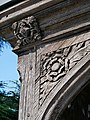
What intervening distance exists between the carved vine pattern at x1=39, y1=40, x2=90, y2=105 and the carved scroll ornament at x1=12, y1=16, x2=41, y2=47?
23 cm

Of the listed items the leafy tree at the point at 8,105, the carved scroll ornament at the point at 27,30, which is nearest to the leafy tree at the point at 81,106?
the carved scroll ornament at the point at 27,30

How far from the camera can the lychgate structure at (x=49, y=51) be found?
7.68 ft

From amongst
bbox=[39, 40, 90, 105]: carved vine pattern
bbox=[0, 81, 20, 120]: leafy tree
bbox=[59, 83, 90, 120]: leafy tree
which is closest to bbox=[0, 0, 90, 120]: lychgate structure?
bbox=[39, 40, 90, 105]: carved vine pattern

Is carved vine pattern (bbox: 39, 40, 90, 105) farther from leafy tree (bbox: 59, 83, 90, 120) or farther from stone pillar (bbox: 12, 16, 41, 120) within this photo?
leafy tree (bbox: 59, 83, 90, 120)

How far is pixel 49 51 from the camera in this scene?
2.57 meters

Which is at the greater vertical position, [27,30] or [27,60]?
[27,30]

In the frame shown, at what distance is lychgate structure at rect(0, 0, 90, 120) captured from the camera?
7.68 ft

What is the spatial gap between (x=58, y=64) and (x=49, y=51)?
0.18 metres

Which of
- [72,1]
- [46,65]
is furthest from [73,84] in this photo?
[72,1]

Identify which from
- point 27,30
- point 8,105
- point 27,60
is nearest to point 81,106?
point 27,60

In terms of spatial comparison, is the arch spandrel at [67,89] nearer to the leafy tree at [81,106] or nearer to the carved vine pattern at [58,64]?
the carved vine pattern at [58,64]

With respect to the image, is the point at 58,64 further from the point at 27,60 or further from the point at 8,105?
the point at 8,105

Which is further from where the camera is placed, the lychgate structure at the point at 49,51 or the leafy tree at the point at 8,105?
the leafy tree at the point at 8,105

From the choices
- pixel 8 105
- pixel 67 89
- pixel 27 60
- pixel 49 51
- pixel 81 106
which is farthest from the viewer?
pixel 8 105
